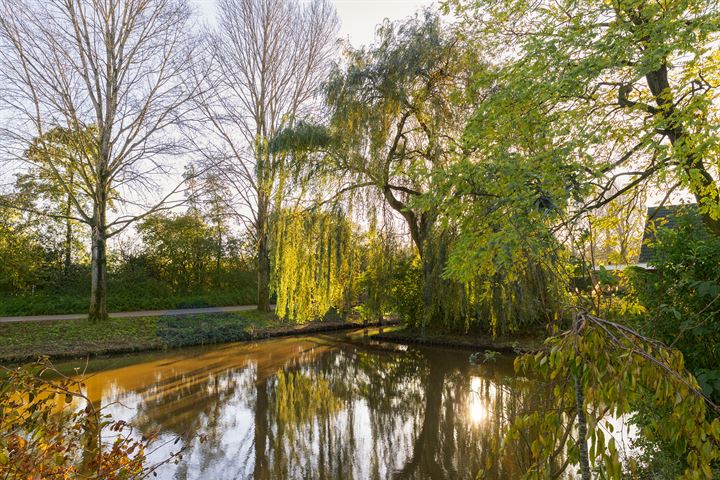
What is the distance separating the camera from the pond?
434 centimetres

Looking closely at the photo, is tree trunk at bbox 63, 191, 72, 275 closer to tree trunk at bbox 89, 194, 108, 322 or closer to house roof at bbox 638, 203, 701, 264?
tree trunk at bbox 89, 194, 108, 322

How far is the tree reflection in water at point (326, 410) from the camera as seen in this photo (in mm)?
4332

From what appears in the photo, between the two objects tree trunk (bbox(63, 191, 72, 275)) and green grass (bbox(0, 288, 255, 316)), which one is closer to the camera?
green grass (bbox(0, 288, 255, 316))

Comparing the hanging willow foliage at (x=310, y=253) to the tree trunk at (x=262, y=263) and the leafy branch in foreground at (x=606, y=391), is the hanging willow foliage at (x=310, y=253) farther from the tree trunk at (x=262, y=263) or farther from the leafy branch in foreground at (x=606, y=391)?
the leafy branch in foreground at (x=606, y=391)

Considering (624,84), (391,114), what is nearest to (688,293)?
(624,84)

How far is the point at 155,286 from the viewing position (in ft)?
52.3

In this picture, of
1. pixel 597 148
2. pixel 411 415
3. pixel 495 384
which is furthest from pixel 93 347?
pixel 597 148

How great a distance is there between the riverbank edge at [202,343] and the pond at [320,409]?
1.72 ft

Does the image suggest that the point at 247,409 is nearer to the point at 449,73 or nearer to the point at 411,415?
the point at 411,415

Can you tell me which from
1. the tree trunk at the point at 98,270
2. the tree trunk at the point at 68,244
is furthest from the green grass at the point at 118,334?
the tree trunk at the point at 68,244

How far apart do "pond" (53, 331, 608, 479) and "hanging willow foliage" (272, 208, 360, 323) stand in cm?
147

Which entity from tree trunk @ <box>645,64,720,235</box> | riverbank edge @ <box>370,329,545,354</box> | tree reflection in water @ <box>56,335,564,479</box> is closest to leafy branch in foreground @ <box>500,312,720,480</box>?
tree reflection in water @ <box>56,335,564,479</box>

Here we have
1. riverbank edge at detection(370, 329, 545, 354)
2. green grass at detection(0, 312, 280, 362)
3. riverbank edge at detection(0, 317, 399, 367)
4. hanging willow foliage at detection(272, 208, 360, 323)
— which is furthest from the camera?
riverbank edge at detection(370, 329, 545, 354)

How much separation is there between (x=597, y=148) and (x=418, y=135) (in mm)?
5587
